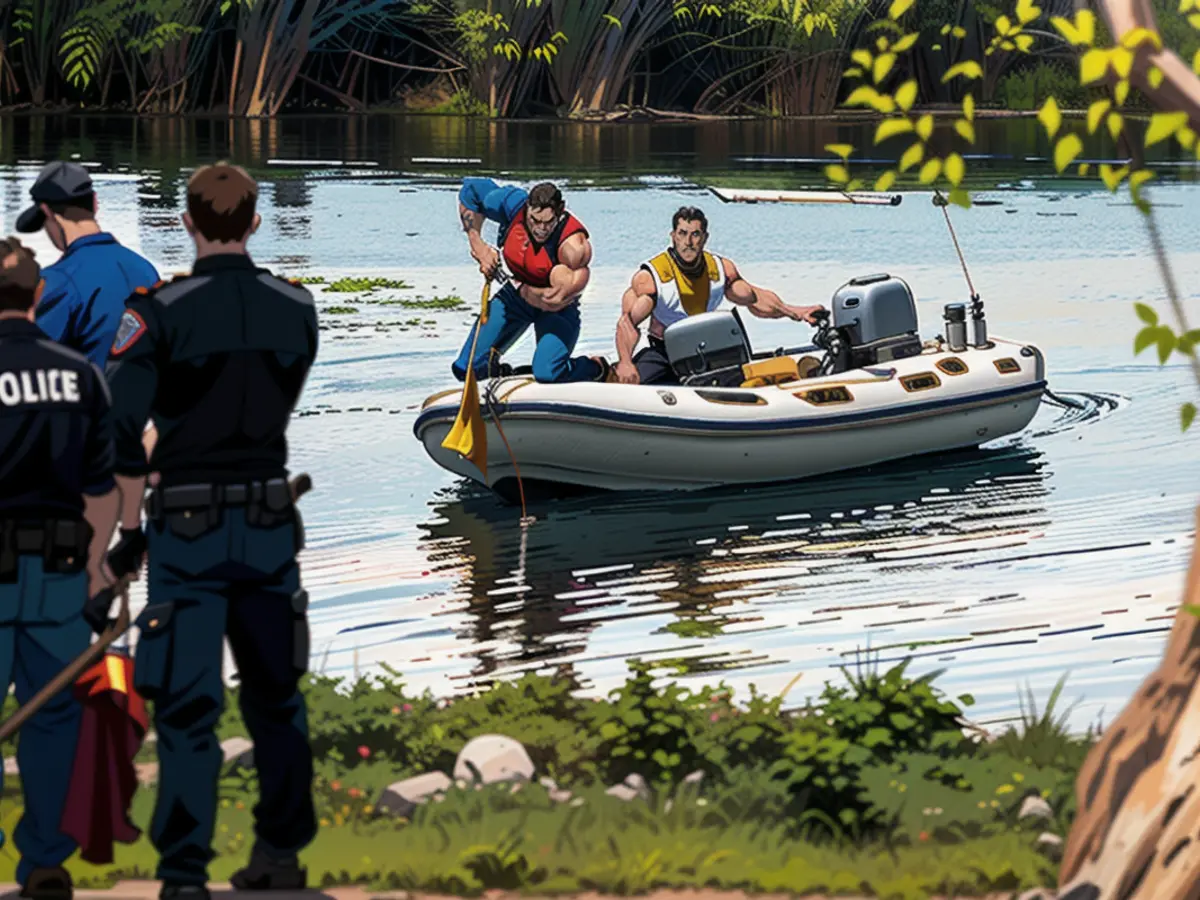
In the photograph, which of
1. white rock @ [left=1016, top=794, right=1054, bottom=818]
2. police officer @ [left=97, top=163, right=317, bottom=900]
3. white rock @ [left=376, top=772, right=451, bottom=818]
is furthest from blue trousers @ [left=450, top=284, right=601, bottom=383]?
police officer @ [left=97, top=163, right=317, bottom=900]

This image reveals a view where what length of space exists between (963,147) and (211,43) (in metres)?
19.3

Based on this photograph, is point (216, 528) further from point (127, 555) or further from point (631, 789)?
point (631, 789)

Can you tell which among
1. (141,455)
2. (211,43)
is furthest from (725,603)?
(211,43)

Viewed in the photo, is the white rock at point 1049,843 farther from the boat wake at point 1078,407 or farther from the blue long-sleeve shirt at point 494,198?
the boat wake at point 1078,407

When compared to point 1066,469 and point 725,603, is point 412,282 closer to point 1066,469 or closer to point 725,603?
point 1066,469

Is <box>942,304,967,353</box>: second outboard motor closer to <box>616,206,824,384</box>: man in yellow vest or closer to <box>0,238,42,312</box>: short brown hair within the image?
<box>616,206,824,384</box>: man in yellow vest

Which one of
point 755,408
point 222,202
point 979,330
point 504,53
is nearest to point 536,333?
point 755,408

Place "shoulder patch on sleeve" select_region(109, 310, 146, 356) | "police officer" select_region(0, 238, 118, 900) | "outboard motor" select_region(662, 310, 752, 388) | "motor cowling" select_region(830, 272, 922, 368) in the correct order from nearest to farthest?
"shoulder patch on sleeve" select_region(109, 310, 146, 356), "police officer" select_region(0, 238, 118, 900), "outboard motor" select_region(662, 310, 752, 388), "motor cowling" select_region(830, 272, 922, 368)

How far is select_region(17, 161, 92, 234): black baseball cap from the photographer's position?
7.49m

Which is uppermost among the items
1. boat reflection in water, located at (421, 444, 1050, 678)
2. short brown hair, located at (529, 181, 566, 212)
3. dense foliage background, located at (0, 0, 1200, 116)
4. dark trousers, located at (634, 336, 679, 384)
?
dense foliage background, located at (0, 0, 1200, 116)

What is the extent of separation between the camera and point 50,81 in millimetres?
64125

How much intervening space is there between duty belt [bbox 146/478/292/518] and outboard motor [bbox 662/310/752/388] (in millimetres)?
8842

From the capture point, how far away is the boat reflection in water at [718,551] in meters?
11.7

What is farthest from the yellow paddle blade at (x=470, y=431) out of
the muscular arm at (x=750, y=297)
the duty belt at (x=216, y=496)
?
the duty belt at (x=216, y=496)
